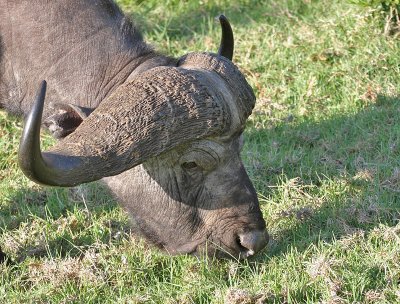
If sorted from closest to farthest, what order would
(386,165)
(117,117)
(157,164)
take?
(117,117), (157,164), (386,165)

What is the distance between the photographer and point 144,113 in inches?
200

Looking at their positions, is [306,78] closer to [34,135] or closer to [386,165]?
[386,165]

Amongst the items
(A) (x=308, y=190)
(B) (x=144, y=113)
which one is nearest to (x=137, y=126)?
(B) (x=144, y=113)

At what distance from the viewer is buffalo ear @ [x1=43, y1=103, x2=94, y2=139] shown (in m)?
5.47

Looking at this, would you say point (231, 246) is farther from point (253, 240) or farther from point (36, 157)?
point (36, 157)

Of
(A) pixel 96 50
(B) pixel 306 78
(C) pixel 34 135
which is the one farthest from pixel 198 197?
(B) pixel 306 78

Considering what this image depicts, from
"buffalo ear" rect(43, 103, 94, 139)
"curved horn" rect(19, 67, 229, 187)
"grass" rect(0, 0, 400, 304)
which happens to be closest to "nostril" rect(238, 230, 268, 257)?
"grass" rect(0, 0, 400, 304)

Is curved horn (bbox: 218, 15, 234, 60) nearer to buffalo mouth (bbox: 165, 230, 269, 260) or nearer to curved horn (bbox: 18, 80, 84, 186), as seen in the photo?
buffalo mouth (bbox: 165, 230, 269, 260)

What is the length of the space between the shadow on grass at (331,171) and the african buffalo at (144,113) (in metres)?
0.58

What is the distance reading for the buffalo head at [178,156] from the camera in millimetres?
4984

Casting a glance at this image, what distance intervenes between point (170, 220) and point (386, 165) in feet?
7.40

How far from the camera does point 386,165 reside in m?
7.23

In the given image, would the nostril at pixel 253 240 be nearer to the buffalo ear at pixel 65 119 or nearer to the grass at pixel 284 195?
the grass at pixel 284 195

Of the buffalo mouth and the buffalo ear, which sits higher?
the buffalo ear
